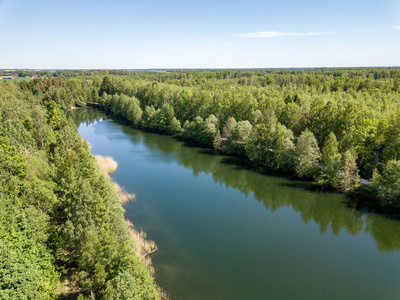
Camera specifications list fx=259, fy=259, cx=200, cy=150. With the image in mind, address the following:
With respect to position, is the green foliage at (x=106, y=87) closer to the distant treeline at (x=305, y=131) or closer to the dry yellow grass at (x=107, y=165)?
the distant treeline at (x=305, y=131)

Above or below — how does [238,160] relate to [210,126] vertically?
below

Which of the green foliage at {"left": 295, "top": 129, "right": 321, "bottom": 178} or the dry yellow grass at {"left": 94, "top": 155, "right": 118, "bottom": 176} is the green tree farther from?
the dry yellow grass at {"left": 94, "top": 155, "right": 118, "bottom": 176}

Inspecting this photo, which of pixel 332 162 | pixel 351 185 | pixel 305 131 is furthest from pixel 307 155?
pixel 351 185

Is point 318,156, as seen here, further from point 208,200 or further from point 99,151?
point 99,151

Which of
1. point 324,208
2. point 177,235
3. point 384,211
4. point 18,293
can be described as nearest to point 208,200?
point 177,235

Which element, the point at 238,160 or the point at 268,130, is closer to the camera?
the point at 268,130

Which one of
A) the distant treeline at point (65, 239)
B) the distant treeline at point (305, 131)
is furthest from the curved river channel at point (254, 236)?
the distant treeline at point (65, 239)
